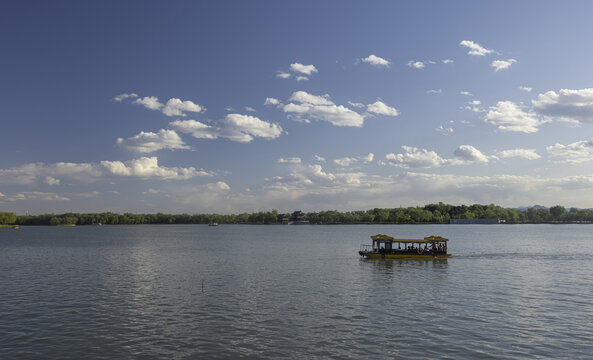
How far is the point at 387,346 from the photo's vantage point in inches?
1025

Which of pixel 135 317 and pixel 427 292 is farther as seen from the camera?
pixel 427 292

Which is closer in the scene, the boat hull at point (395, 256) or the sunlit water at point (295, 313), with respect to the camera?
the sunlit water at point (295, 313)

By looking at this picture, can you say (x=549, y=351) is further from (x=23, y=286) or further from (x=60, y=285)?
(x=23, y=286)

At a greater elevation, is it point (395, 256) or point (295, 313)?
point (295, 313)

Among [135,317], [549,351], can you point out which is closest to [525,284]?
[549,351]

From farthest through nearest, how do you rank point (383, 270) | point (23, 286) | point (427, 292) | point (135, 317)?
1. point (383, 270)
2. point (23, 286)
3. point (427, 292)
4. point (135, 317)

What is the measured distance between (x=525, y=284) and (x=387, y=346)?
3264cm

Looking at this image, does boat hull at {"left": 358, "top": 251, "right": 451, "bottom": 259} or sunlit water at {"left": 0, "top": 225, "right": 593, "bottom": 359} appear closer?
sunlit water at {"left": 0, "top": 225, "right": 593, "bottom": 359}

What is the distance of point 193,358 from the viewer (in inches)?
949

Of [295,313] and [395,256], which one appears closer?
[295,313]

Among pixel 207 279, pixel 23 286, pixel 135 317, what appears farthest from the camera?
pixel 207 279

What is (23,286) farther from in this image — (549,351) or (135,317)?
(549,351)

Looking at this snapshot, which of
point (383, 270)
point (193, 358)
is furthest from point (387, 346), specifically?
point (383, 270)

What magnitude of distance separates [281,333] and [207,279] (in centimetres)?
2670
